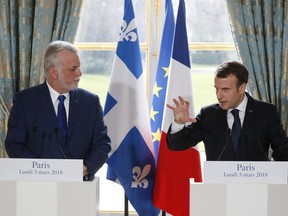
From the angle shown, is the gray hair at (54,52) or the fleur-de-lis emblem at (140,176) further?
the fleur-de-lis emblem at (140,176)

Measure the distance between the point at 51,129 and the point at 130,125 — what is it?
3.34ft

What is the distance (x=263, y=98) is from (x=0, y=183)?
2538mm

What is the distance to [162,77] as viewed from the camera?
4.86 metres

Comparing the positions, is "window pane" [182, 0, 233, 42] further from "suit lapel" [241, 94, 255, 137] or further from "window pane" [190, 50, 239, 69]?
"suit lapel" [241, 94, 255, 137]

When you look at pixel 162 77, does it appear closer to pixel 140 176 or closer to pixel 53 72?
pixel 140 176

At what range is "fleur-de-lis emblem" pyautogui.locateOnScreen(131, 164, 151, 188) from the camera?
15.5ft

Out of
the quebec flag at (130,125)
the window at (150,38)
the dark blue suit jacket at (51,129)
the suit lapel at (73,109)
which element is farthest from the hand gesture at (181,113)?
the window at (150,38)

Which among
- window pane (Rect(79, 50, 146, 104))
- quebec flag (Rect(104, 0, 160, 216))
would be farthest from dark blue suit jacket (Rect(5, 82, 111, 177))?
window pane (Rect(79, 50, 146, 104))

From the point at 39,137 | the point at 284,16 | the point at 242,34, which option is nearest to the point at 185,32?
the point at 242,34

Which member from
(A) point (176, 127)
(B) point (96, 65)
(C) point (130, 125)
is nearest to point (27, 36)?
(B) point (96, 65)

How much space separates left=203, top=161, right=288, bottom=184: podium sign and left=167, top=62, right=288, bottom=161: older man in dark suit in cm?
85

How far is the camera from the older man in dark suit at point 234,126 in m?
3.88

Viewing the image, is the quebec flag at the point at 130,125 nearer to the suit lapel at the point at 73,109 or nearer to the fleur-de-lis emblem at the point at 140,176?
the fleur-de-lis emblem at the point at 140,176

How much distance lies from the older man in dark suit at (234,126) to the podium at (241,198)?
2.87ft
